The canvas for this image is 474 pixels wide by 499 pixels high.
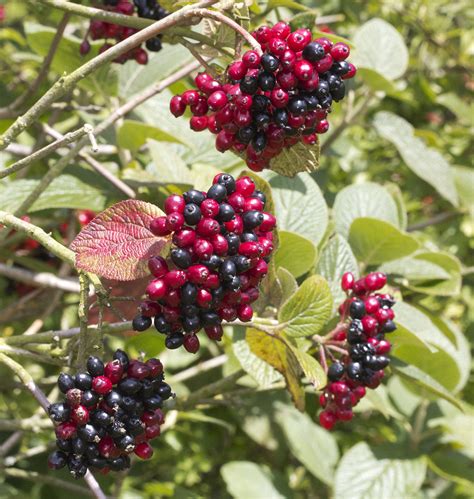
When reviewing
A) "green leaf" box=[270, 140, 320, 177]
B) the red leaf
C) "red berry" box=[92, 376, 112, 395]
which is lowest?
"red berry" box=[92, 376, 112, 395]

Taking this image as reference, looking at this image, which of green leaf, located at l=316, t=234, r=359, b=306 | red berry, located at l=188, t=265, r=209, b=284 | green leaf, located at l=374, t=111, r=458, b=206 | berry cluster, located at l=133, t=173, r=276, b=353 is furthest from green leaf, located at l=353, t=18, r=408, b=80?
A: red berry, located at l=188, t=265, r=209, b=284

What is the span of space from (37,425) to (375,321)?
32.1 inches

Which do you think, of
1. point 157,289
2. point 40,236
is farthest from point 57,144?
point 157,289

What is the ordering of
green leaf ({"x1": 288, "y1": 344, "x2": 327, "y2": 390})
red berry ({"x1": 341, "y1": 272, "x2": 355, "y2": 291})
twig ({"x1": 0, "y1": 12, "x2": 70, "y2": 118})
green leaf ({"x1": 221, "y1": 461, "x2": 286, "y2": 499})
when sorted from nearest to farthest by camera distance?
1. green leaf ({"x1": 288, "y1": 344, "x2": 327, "y2": 390})
2. red berry ({"x1": 341, "y1": 272, "x2": 355, "y2": 291})
3. twig ({"x1": 0, "y1": 12, "x2": 70, "y2": 118})
4. green leaf ({"x1": 221, "y1": 461, "x2": 286, "y2": 499})

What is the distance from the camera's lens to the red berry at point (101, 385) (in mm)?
1143

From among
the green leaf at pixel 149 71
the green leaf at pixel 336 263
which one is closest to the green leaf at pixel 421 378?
the green leaf at pixel 336 263

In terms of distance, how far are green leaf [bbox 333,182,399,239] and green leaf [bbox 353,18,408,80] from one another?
74 cm

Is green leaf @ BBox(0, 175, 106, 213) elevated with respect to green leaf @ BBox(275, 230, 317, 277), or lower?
lower

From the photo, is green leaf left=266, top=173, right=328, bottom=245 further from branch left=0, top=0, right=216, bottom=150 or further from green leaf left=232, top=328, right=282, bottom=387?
branch left=0, top=0, right=216, bottom=150

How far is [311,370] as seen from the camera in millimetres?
1425

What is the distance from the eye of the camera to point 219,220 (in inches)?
45.9

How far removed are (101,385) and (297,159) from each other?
562 millimetres

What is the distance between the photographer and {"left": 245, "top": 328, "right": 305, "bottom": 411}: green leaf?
1521 mm

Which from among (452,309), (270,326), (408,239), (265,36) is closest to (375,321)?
(270,326)
